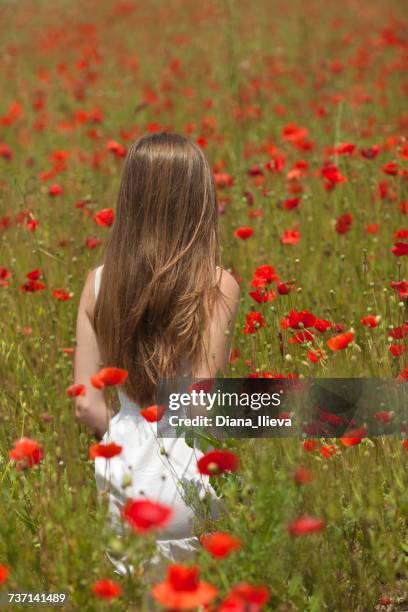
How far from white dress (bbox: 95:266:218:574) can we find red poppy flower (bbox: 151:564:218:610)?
702 mm

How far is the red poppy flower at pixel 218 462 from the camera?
72.0 inches

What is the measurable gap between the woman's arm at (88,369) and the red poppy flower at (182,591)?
0.99 meters

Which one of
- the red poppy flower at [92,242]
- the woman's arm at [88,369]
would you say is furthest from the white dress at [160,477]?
the red poppy flower at [92,242]

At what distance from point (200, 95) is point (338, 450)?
4.96 metres

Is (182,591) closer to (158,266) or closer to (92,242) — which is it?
(158,266)

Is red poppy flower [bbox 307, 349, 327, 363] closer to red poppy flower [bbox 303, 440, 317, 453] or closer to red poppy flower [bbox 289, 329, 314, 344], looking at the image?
red poppy flower [bbox 289, 329, 314, 344]

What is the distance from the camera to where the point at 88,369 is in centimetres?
Answer: 250

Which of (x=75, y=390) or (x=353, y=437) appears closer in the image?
(x=75, y=390)

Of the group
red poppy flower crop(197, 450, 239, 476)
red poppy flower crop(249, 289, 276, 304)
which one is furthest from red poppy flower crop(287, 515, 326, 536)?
red poppy flower crop(249, 289, 276, 304)

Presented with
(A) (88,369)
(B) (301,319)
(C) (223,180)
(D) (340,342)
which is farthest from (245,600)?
(C) (223,180)

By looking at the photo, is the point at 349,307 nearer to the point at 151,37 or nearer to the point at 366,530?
the point at 366,530

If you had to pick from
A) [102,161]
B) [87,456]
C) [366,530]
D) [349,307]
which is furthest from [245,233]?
[102,161]

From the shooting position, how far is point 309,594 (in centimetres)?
217

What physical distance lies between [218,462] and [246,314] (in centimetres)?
127
